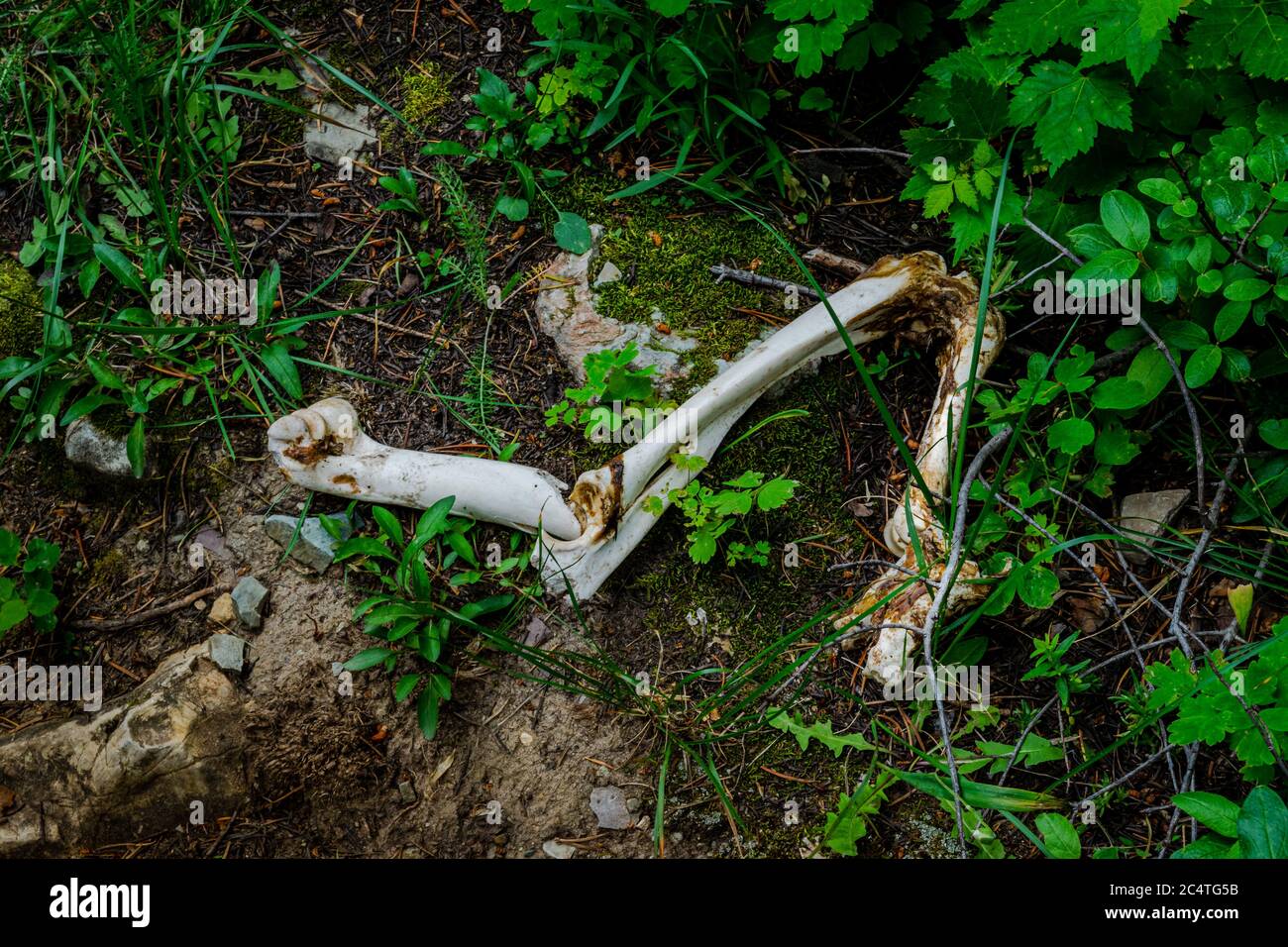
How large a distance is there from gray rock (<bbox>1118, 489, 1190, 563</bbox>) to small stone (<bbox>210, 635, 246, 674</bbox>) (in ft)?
9.04

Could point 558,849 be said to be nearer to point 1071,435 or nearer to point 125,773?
point 125,773

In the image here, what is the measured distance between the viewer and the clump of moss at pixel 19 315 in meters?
3.07

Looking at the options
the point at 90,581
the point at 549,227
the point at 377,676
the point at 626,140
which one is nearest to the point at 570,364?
the point at 549,227

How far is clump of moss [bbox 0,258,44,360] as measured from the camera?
3.07 metres

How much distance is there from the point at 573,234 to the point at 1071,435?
1756 millimetres

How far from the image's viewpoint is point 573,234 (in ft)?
10.3

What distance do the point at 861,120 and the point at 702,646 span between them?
196 cm

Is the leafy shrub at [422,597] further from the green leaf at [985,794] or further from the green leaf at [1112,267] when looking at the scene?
the green leaf at [1112,267]

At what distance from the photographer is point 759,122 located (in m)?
3.15

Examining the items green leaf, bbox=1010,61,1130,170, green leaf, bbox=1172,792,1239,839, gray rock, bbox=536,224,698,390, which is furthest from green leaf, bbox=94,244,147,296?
green leaf, bbox=1172,792,1239,839

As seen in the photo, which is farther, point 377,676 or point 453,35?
point 453,35
